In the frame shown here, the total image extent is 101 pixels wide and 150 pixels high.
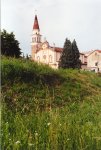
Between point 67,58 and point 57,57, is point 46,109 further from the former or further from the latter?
point 57,57

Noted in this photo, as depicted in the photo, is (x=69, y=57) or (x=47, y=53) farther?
(x=47, y=53)

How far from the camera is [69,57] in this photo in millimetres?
57969

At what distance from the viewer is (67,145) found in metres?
4.04

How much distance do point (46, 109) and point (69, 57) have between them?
52.4 m

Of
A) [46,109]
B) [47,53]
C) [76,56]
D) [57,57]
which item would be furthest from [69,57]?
[46,109]

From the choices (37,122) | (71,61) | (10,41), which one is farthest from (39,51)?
(37,122)

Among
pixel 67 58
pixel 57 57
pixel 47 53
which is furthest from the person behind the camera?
pixel 47 53

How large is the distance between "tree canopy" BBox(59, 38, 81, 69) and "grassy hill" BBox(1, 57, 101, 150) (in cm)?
4341

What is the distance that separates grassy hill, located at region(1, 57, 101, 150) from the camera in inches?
158

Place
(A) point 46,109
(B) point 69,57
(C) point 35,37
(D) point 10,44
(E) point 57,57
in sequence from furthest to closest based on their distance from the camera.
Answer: (C) point 35,37
(E) point 57,57
(B) point 69,57
(D) point 10,44
(A) point 46,109

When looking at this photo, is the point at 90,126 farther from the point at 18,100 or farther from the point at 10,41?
the point at 10,41

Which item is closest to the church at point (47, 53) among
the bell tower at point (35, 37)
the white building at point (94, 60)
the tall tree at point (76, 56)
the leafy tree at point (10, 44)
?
the bell tower at point (35, 37)

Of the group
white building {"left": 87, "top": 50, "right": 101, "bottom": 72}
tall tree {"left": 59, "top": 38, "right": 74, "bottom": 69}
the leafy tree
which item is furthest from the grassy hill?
white building {"left": 87, "top": 50, "right": 101, "bottom": 72}

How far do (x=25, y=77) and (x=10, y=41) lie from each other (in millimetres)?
18290
